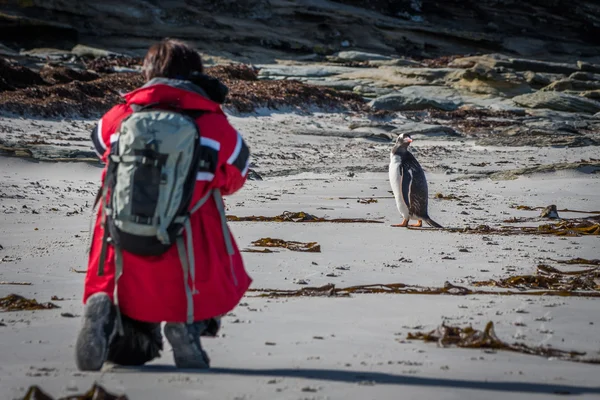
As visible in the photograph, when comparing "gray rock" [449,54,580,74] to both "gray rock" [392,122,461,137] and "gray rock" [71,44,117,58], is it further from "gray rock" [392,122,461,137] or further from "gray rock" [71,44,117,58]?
"gray rock" [392,122,461,137]

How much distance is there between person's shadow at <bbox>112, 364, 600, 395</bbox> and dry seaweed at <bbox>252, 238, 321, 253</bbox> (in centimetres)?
291

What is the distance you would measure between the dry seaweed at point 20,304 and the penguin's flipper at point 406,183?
444 centimetres

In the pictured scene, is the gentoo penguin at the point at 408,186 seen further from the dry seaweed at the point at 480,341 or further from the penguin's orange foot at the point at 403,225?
the dry seaweed at the point at 480,341

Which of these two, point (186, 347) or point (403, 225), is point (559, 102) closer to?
point (403, 225)

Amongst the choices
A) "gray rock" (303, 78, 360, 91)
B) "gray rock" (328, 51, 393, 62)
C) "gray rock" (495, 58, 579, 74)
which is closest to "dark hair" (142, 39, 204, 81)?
"gray rock" (303, 78, 360, 91)

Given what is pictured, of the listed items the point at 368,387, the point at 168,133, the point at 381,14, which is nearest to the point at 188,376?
the point at 368,387

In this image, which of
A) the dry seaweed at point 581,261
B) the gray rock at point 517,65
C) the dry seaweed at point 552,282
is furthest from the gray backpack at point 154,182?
the gray rock at point 517,65

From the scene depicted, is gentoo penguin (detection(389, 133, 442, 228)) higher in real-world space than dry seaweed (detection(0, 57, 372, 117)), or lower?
higher

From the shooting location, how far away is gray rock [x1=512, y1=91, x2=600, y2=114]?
22.5 m

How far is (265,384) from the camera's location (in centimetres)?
306

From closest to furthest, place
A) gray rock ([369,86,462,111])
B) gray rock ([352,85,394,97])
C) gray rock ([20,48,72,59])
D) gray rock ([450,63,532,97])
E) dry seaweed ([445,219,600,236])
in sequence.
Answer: dry seaweed ([445,219,600,236])
gray rock ([369,86,462,111])
gray rock ([352,85,394,97])
gray rock ([450,63,532,97])
gray rock ([20,48,72,59])

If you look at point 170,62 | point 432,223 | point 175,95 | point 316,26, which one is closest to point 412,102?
point 432,223

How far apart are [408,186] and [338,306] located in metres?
4.18

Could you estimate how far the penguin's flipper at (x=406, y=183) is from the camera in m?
8.34
